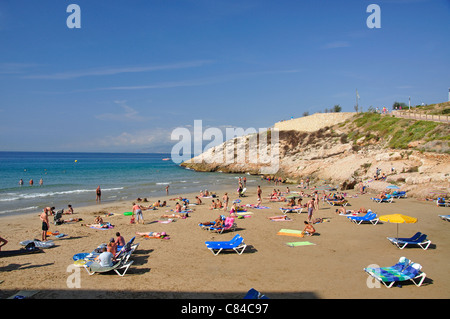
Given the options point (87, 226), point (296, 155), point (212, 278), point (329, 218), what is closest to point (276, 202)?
point (329, 218)

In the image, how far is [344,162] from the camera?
125 feet

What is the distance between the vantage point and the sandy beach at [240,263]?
788 cm

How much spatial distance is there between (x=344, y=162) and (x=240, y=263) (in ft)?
105

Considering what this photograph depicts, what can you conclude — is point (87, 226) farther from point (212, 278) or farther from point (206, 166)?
point (206, 166)

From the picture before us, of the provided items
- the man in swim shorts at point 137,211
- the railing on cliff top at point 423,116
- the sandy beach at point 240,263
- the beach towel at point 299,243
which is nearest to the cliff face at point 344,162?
the railing on cliff top at point 423,116

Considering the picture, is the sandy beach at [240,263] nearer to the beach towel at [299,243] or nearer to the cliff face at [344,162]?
the beach towel at [299,243]

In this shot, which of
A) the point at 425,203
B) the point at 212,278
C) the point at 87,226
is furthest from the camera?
the point at 425,203

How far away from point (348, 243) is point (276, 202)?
11.5 m

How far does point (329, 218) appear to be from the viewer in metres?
17.0

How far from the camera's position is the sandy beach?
7.88 metres

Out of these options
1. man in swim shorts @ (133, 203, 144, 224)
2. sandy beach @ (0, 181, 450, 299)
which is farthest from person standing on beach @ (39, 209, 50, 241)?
man in swim shorts @ (133, 203, 144, 224)

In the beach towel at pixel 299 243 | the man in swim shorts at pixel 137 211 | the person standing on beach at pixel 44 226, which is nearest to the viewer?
the beach towel at pixel 299 243

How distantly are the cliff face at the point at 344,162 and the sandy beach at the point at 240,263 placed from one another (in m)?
10.4

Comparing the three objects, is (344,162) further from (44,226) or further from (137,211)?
(44,226)
